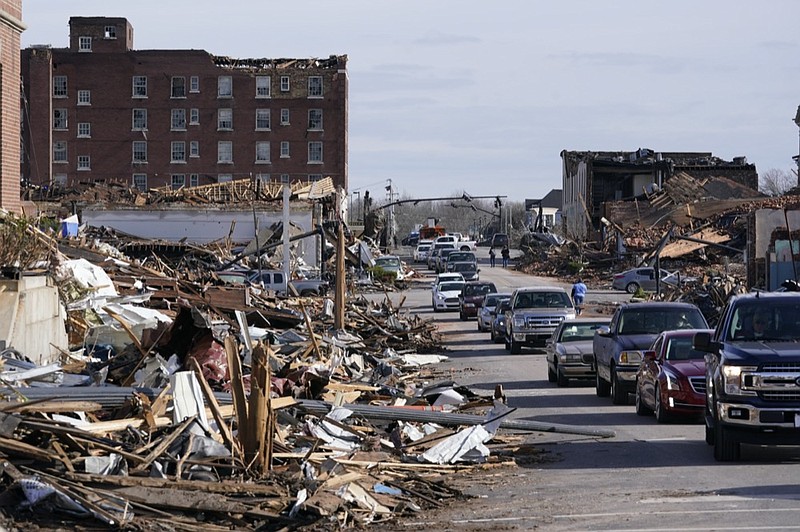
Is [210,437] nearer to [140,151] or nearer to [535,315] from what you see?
[535,315]

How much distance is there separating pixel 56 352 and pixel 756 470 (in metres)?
13.1

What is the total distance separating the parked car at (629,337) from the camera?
21797mm

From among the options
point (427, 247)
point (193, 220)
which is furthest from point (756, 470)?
point (427, 247)

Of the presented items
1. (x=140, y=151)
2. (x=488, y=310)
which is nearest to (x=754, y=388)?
(x=488, y=310)

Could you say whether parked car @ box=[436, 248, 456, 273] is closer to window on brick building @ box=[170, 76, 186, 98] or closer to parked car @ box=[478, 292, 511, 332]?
window on brick building @ box=[170, 76, 186, 98]

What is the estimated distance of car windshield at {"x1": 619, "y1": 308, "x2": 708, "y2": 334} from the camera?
76.1 ft

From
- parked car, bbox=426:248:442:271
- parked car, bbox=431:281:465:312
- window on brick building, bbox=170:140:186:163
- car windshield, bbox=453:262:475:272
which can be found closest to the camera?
parked car, bbox=431:281:465:312

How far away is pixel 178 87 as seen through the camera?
10150 cm

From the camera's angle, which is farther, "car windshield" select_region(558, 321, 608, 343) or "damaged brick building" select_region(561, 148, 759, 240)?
"damaged brick building" select_region(561, 148, 759, 240)

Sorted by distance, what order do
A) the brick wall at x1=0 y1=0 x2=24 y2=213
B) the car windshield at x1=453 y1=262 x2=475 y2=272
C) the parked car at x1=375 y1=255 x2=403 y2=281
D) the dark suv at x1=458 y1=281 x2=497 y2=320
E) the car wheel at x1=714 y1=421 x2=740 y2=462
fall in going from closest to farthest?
1. the car wheel at x1=714 y1=421 x2=740 y2=462
2. the brick wall at x1=0 y1=0 x2=24 y2=213
3. the dark suv at x1=458 y1=281 x2=497 y2=320
4. the car windshield at x1=453 y1=262 x2=475 y2=272
5. the parked car at x1=375 y1=255 x2=403 y2=281

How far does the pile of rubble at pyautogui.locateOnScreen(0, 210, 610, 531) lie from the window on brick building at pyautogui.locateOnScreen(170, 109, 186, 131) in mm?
79135

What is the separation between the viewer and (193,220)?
3056 inches

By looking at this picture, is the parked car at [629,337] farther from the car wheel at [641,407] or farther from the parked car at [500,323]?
the parked car at [500,323]

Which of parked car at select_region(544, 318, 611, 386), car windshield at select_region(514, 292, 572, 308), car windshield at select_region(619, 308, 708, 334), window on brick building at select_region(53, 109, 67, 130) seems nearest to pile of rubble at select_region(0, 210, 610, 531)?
parked car at select_region(544, 318, 611, 386)
